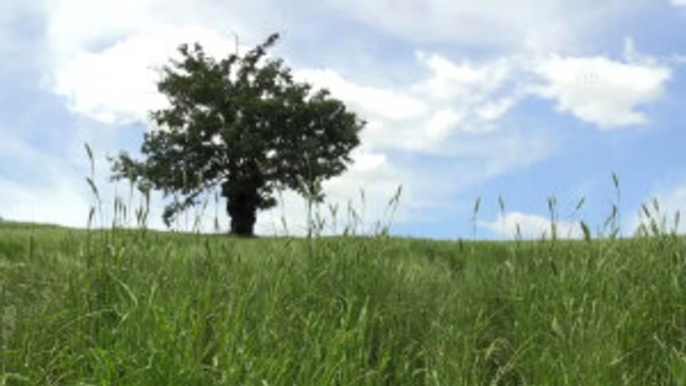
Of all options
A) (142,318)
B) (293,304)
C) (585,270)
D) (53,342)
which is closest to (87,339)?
(53,342)

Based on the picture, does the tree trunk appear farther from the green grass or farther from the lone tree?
the green grass

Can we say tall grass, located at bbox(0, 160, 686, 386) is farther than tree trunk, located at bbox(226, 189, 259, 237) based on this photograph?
No

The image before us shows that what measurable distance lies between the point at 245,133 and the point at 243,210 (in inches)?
149

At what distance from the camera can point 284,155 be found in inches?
1336

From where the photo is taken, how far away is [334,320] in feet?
16.3

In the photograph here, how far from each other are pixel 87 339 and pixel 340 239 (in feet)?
6.61

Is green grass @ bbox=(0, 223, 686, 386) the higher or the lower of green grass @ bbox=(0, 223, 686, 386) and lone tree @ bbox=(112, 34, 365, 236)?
the lower

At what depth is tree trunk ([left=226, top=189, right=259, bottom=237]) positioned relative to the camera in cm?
3438

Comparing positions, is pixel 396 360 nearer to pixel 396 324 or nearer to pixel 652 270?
pixel 396 324

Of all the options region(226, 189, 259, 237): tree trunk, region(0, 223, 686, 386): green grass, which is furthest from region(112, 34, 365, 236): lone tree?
region(0, 223, 686, 386): green grass

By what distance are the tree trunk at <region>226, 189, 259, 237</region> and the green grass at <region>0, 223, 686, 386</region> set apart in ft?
89.3

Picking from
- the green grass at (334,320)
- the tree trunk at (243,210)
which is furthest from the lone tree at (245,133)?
the green grass at (334,320)

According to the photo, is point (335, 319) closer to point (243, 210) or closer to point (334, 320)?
point (334, 320)

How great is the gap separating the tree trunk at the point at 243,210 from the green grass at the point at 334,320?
2722 cm
